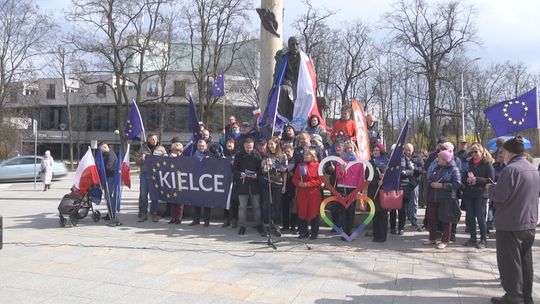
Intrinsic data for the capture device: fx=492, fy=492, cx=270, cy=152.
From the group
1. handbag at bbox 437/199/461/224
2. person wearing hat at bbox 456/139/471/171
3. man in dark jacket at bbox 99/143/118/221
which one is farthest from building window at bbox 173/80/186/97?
handbag at bbox 437/199/461/224

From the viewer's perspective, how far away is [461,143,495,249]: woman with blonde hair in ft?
26.8

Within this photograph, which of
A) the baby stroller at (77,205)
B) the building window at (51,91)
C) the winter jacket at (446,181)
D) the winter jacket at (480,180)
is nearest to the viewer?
the winter jacket at (446,181)

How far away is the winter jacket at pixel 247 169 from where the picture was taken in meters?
9.20

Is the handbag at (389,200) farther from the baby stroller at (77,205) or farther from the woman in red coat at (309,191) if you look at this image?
the baby stroller at (77,205)

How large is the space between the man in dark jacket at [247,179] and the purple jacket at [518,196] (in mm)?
4825

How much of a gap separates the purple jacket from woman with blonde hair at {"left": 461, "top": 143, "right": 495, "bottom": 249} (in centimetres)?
303

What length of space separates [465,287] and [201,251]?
3880mm

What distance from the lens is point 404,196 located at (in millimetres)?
9594

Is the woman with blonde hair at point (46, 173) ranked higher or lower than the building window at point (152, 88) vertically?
lower

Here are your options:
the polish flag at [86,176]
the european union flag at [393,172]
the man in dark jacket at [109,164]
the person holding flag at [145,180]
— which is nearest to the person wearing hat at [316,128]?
the european union flag at [393,172]

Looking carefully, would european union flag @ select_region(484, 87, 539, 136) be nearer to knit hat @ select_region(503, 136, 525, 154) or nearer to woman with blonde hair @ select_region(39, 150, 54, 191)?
knit hat @ select_region(503, 136, 525, 154)

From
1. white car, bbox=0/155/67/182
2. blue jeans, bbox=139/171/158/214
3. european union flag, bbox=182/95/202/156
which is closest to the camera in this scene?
blue jeans, bbox=139/171/158/214

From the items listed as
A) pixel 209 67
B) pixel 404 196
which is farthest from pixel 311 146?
pixel 209 67

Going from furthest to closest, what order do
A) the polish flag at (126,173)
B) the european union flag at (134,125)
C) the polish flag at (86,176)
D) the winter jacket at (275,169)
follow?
the european union flag at (134,125) < the polish flag at (126,173) < the polish flag at (86,176) < the winter jacket at (275,169)
